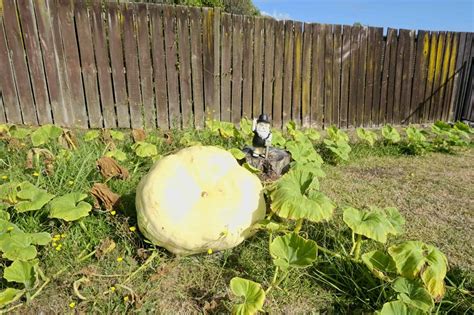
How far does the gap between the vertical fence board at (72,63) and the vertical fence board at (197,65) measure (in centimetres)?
165

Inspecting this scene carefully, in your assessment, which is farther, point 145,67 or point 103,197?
point 145,67

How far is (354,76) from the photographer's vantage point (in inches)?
243

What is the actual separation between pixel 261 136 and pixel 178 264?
1295mm

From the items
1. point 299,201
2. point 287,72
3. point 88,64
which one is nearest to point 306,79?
point 287,72

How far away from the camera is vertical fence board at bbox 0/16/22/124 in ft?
15.5

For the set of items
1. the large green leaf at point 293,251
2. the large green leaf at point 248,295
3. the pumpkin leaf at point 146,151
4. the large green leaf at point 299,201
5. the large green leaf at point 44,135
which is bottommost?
the large green leaf at point 248,295

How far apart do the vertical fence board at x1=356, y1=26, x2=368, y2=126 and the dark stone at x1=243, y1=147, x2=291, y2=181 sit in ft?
12.4

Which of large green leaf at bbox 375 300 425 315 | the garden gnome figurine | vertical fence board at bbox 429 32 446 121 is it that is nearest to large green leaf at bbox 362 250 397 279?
large green leaf at bbox 375 300 425 315

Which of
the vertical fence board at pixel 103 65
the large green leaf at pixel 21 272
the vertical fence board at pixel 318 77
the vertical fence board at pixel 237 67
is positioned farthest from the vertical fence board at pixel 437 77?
the large green leaf at pixel 21 272

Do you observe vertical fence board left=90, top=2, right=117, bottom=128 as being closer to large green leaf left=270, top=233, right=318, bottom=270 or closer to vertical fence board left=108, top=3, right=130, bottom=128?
vertical fence board left=108, top=3, right=130, bottom=128

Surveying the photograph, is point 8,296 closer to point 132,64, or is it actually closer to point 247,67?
point 132,64

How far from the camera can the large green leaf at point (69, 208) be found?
6.91ft

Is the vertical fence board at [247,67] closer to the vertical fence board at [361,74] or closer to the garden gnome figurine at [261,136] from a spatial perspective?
the vertical fence board at [361,74]

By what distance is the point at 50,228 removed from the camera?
2.41m
